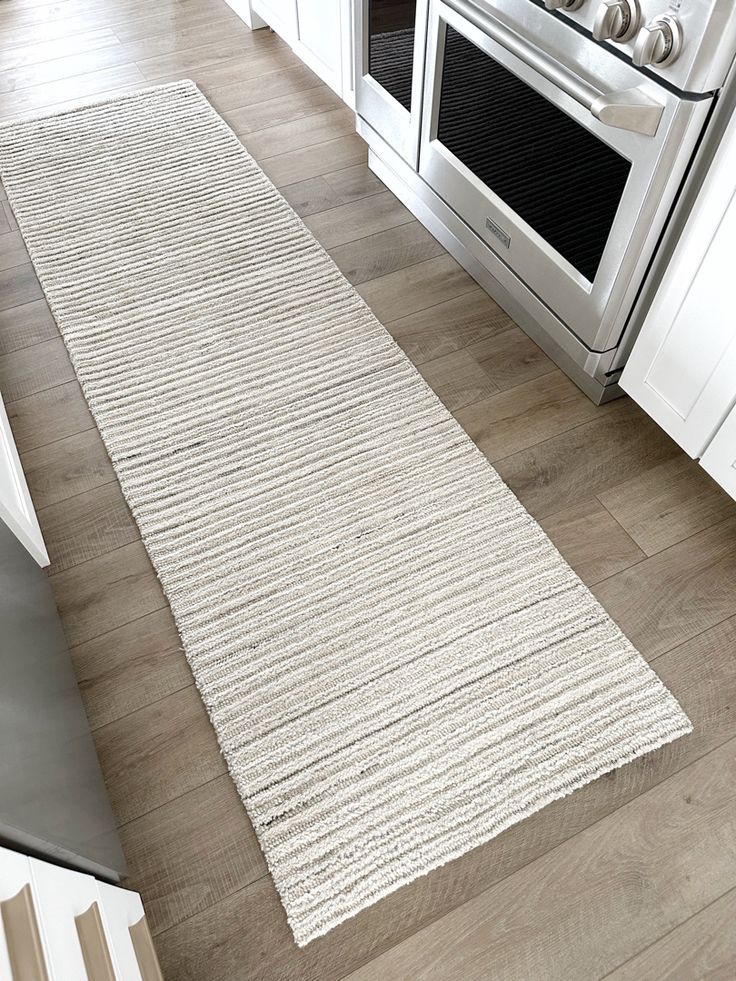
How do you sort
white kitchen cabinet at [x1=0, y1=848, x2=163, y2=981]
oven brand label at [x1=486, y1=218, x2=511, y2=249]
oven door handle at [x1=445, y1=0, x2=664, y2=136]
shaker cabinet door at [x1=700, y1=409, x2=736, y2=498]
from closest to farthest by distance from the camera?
white kitchen cabinet at [x1=0, y1=848, x2=163, y2=981] → oven door handle at [x1=445, y1=0, x2=664, y2=136] → shaker cabinet door at [x1=700, y1=409, x2=736, y2=498] → oven brand label at [x1=486, y1=218, x2=511, y2=249]

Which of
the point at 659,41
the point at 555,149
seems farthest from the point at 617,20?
the point at 555,149

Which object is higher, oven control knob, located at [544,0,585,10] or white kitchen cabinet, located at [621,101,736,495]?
oven control knob, located at [544,0,585,10]

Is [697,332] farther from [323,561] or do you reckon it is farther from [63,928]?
[63,928]

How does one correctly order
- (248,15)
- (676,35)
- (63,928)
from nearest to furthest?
(63,928) < (676,35) < (248,15)

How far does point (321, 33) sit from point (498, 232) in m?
1.05

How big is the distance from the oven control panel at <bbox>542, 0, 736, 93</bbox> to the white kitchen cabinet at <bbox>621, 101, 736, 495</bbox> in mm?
93

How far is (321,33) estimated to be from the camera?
7.49ft

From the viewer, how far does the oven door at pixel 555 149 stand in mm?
1228

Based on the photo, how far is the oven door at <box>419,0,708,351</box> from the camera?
4.03 ft

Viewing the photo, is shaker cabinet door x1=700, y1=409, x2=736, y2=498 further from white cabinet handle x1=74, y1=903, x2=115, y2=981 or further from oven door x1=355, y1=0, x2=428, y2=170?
white cabinet handle x1=74, y1=903, x2=115, y2=981

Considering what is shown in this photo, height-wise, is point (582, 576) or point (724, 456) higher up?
point (724, 456)

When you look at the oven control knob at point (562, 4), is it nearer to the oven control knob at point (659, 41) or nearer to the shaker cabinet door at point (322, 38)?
the oven control knob at point (659, 41)

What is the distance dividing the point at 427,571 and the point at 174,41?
2306mm

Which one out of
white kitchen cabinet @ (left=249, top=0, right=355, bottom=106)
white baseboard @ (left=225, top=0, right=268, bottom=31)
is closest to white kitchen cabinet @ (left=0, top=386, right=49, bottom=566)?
white kitchen cabinet @ (left=249, top=0, right=355, bottom=106)
